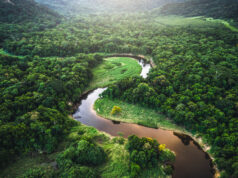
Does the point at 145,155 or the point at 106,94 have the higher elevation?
the point at 106,94

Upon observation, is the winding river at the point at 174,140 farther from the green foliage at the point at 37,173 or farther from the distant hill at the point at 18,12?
the distant hill at the point at 18,12

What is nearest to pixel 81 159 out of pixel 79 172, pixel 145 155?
pixel 79 172

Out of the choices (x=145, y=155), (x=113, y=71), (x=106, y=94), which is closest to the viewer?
(x=145, y=155)

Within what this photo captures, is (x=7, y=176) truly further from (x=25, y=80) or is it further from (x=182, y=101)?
(x=182, y=101)

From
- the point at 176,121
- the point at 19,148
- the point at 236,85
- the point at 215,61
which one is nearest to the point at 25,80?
the point at 19,148

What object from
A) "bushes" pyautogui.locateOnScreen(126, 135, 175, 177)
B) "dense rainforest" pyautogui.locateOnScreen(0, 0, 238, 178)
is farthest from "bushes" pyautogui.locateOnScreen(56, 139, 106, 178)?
"bushes" pyautogui.locateOnScreen(126, 135, 175, 177)

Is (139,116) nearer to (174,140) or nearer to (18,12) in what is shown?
(174,140)
